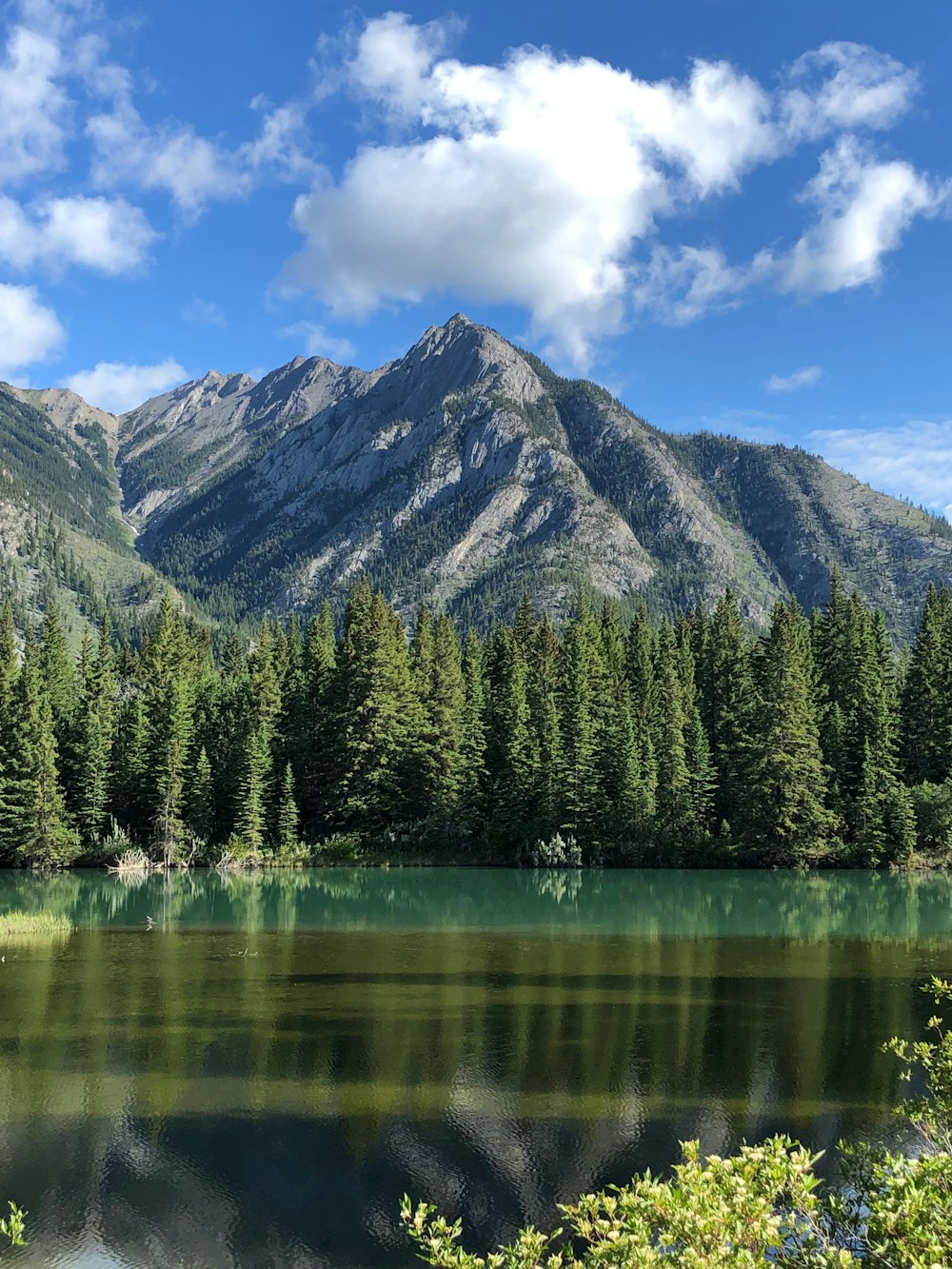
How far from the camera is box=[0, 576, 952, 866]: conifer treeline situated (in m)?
80.6

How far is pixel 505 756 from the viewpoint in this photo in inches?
3595

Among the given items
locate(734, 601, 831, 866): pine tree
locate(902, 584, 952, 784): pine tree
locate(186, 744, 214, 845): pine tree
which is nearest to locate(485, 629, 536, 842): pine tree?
locate(734, 601, 831, 866): pine tree

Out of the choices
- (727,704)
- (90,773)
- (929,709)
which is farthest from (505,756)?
(929,709)

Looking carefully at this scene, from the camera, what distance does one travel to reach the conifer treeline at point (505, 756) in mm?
80562

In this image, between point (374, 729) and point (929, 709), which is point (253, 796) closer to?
point (374, 729)

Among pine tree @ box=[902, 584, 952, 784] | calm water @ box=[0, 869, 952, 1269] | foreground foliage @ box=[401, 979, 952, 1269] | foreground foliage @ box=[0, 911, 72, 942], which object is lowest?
foreground foliage @ box=[0, 911, 72, 942]

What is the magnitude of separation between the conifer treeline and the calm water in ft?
116

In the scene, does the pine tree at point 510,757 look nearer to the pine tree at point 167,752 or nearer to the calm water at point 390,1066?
the pine tree at point 167,752

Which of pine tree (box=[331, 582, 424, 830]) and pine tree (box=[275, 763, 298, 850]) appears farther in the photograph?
pine tree (box=[331, 582, 424, 830])

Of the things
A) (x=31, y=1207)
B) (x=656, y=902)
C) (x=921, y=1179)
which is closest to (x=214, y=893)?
(x=656, y=902)

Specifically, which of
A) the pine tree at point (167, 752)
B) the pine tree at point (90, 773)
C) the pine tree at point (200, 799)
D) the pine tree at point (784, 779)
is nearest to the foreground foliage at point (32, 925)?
the pine tree at point (167, 752)

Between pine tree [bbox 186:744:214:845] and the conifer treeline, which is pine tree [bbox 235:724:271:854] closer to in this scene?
the conifer treeline

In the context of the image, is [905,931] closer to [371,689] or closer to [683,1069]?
[683,1069]

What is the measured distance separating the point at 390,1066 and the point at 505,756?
6827 cm
